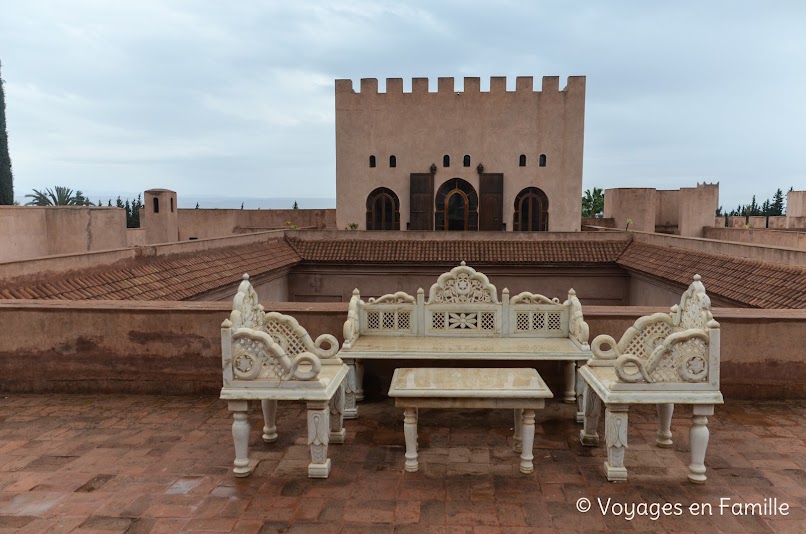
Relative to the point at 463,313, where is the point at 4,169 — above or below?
above

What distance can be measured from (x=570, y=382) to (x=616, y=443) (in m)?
1.76

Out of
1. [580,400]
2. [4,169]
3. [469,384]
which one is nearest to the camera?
[469,384]

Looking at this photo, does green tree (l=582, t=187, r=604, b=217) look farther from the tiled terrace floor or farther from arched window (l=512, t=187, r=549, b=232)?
the tiled terrace floor

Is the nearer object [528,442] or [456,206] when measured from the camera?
[528,442]

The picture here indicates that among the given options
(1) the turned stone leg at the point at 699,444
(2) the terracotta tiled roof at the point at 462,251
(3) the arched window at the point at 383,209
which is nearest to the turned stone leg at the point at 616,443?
(1) the turned stone leg at the point at 699,444

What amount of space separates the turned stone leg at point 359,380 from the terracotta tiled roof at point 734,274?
6.94 meters

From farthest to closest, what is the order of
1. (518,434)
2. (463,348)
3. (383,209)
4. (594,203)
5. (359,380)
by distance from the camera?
(594,203) → (383,209) → (359,380) → (463,348) → (518,434)

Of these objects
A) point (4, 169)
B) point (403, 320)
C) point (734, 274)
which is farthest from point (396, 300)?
point (4, 169)

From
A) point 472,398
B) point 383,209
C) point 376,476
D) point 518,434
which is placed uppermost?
point 383,209

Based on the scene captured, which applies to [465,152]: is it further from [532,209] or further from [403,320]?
[403,320]

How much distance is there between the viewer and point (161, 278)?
11.0m

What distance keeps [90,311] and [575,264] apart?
1309cm

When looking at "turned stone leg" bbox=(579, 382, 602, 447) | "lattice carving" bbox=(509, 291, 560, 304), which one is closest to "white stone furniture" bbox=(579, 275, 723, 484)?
"turned stone leg" bbox=(579, 382, 602, 447)

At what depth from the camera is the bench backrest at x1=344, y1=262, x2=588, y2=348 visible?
18.8 feet
